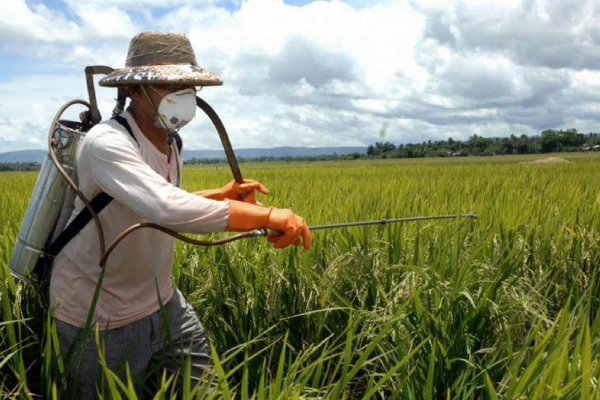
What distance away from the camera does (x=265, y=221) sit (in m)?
1.60

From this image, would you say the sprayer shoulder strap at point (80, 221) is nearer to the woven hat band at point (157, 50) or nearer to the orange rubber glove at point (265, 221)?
the woven hat band at point (157, 50)

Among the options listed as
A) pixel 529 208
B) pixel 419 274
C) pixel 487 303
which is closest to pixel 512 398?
pixel 487 303

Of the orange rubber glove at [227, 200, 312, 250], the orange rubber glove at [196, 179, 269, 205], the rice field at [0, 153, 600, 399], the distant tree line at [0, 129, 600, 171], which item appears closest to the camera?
the rice field at [0, 153, 600, 399]

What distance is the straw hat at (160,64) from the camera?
5.53 ft

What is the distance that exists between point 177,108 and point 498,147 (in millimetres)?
90934

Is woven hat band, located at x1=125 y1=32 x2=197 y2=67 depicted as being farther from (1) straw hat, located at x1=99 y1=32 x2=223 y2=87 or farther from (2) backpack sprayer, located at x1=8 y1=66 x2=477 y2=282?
(2) backpack sprayer, located at x1=8 y1=66 x2=477 y2=282

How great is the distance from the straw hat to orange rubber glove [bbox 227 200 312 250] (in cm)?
43

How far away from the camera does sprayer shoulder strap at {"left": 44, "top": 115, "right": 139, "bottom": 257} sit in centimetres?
173

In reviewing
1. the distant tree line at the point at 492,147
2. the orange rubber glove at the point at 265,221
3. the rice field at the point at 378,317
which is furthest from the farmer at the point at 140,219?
the distant tree line at the point at 492,147

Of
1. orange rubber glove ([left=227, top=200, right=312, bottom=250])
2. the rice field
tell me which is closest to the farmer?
orange rubber glove ([left=227, top=200, right=312, bottom=250])

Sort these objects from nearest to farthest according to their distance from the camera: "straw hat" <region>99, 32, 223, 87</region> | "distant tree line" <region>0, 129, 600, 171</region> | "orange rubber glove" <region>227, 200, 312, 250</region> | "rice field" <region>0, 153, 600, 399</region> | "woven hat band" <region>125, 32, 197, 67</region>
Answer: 1. "rice field" <region>0, 153, 600, 399</region>
2. "orange rubber glove" <region>227, 200, 312, 250</region>
3. "straw hat" <region>99, 32, 223, 87</region>
4. "woven hat band" <region>125, 32, 197, 67</region>
5. "distant tree line" <region>0, 129, 600, 171</region>

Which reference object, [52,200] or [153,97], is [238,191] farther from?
[52,200]

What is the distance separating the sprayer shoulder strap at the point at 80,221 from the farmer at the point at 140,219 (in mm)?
11

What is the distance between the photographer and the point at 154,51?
1.79m
